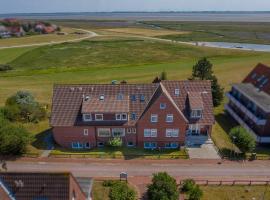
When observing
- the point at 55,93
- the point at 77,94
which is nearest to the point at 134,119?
the point at 77,94

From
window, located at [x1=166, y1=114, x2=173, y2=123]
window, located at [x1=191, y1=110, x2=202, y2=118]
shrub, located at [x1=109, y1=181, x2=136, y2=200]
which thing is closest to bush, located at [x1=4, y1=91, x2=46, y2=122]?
window, located at [x1=166, y1=114, x2=173, y2=123]

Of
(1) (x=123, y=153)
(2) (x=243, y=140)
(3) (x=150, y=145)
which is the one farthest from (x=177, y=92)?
(1) (x=123, y=153)

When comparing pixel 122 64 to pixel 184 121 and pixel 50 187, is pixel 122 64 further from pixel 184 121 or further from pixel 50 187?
Answer: pixel 50 187

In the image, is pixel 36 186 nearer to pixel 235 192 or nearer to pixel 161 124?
pixel 235 192

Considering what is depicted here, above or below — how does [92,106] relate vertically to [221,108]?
above

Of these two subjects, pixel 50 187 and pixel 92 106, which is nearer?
pixel 50 187

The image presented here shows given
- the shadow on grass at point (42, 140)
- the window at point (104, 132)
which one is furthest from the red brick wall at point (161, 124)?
the shadow on grass at point (42, 140)
